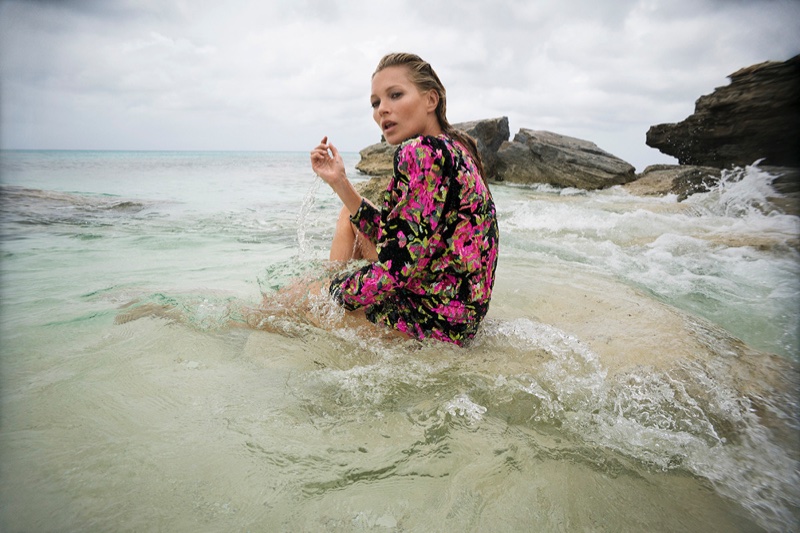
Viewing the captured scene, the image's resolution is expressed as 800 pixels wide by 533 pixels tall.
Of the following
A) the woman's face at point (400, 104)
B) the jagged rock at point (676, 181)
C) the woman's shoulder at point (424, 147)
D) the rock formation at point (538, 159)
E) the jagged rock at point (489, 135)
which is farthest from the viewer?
the jagged rock at point (489, 135)

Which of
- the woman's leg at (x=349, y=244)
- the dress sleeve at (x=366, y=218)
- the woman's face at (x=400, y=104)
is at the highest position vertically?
the woman's face at (x=400, y=104)

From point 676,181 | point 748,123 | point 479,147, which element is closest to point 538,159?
point 479,147

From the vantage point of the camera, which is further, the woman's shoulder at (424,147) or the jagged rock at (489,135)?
the jagged rock at (489,135)

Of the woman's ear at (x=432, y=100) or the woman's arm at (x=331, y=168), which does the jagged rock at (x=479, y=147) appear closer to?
the woman's arm at (x=331, y=168)

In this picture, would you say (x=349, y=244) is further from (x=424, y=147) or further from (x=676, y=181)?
(x=676, y=181)

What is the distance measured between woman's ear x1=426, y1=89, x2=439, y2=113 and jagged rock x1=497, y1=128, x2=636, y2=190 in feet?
55.1

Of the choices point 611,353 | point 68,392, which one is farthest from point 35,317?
point 611,353

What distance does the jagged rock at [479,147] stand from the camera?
742 inches

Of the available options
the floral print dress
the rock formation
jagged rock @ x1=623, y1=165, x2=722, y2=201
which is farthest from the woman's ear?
the rock formation

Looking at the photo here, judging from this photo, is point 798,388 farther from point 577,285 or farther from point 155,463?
point 155,463

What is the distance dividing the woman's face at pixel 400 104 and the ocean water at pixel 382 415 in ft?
2.66

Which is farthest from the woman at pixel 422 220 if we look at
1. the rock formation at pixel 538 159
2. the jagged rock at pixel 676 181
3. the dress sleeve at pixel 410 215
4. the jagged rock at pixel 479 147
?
the jagged rock at pixel 479 147

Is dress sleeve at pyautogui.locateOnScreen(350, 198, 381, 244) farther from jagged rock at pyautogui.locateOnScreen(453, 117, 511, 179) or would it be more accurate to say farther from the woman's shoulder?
jagged rock at pyautogui.locateOnScreen(453, 117, 511, 179)

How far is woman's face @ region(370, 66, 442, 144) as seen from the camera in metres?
2.10
